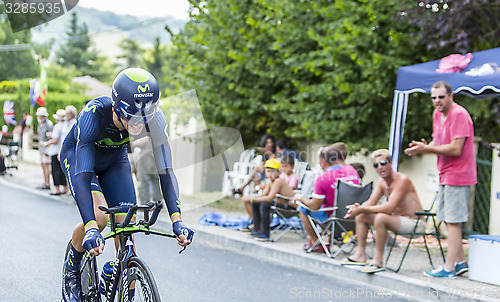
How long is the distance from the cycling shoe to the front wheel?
2.42 ft

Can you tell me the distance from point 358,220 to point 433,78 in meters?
2.17

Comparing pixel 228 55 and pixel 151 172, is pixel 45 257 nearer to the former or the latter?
pixel 151 172

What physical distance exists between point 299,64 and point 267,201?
4.10 meters

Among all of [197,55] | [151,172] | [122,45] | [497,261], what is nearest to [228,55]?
[197,55]

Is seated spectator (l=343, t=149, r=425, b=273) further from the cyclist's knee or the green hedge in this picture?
the green hedge

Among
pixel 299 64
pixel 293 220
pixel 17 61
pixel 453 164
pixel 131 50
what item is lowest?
pixel 293 220

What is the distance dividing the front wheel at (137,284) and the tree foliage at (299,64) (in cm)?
809

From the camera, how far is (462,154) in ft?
24.9

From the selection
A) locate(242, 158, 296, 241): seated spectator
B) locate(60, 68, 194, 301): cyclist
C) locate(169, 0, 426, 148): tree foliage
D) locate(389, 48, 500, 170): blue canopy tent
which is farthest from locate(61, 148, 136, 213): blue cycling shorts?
locate(169, 0, 426, 148): tree foliage

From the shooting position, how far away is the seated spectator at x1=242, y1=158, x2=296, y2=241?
987cm

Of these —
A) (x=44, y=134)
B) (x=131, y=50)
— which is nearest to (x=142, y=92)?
(x=44, y=134)
